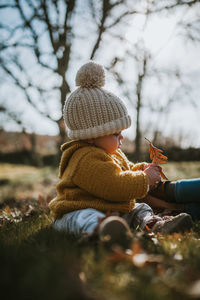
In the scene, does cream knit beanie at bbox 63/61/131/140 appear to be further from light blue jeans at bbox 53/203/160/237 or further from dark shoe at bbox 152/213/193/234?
dark shoe at bbox 152/213/193/234

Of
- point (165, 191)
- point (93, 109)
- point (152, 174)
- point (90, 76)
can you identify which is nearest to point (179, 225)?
point (152, 174)

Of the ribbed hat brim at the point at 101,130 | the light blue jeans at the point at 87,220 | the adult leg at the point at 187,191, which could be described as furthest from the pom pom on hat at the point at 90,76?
the adult leg at the point at 187,191

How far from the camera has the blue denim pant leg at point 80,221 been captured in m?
1.94

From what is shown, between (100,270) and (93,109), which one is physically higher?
(93,109)

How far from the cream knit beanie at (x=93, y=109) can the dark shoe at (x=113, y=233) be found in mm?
883

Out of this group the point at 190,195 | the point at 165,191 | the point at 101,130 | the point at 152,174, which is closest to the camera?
the point at 101,130

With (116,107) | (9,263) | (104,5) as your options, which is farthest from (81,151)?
(104,5)

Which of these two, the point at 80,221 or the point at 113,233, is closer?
the point at 113,233

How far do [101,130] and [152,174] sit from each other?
58 centimetres

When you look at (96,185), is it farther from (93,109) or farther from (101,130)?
(93,109)

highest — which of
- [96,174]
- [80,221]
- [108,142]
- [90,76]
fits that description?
[90,76]

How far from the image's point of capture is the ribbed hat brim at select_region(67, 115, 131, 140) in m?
2.30

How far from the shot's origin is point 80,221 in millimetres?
2010

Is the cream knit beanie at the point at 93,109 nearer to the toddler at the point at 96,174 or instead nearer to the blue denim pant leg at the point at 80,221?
the toddler at the point at 96,174
